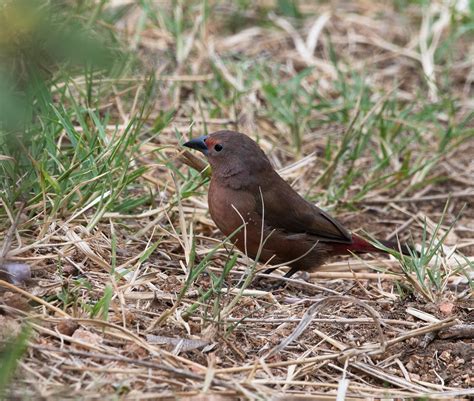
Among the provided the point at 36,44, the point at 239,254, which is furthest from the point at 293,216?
the point at 36,44

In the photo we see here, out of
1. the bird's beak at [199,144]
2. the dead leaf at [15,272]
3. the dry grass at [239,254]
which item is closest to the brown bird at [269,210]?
the bird's beak at [199,144]

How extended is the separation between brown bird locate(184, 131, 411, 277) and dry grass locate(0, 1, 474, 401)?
0.43 feet

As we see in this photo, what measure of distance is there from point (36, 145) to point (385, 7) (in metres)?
4.94

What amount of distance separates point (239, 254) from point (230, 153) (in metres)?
0.54

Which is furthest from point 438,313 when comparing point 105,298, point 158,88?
point 158,88

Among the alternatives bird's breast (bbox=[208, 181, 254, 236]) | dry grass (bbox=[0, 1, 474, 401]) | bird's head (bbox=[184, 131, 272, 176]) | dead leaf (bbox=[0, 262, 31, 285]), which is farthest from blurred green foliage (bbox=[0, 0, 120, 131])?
bird's head (bbox=[184, 131, 272, 176])

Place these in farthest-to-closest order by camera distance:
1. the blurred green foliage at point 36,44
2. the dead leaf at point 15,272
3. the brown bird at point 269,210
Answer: the brown bird at point 269,210
the dead leaf at point 15,272
the blurred green foliage at point 36,44

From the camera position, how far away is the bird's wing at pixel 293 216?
14.5ft

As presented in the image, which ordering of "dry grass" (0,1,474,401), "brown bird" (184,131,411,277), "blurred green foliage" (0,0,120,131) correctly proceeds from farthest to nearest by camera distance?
"brown bird" (184,131,411,277) < "dry grass" (0,1,474,401) < "blurred green foliage" (0,0,120,131)

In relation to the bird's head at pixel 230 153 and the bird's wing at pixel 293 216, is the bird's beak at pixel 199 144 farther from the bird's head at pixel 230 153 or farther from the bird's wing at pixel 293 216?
the bird's wing at pixel 293 216

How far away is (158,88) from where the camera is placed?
5973mm

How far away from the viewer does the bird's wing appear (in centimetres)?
443

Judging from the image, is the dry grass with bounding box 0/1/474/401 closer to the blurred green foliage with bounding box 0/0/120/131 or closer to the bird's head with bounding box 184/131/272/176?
the bird's head with bounding box 184/131/272/176

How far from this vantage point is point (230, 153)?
448 centimetres
